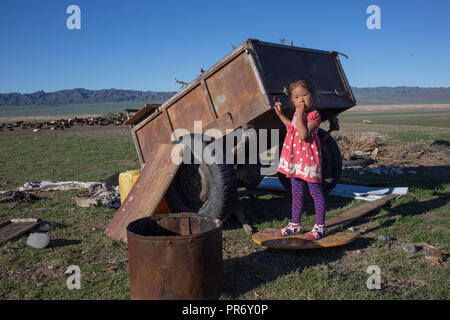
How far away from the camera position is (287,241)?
4.15m

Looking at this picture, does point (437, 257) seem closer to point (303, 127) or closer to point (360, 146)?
point (303, 127)

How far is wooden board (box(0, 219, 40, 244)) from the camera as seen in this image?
16.0 ft

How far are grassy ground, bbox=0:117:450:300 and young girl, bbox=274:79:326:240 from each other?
41 centimetres

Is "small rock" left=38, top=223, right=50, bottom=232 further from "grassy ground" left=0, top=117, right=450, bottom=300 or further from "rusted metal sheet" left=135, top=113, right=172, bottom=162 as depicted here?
"rusted metal sheet" left=135, top=113, right=172, bottom=162

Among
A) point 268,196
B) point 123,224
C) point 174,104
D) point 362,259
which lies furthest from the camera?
point 268,196

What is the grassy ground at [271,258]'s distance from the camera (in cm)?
340

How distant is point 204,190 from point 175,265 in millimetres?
2319

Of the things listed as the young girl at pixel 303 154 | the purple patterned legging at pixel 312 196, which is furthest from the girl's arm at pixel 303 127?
the purple patterned legging at pixel 312 196

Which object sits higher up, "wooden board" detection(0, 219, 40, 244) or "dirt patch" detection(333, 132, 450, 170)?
"dirt patch" detection(333, 132, 450, 170)

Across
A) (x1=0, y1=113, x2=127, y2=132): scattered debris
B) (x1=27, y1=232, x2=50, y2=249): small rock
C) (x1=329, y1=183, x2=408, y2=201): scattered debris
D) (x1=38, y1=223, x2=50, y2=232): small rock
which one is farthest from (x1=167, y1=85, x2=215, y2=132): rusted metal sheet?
(x1=0, y1=113, x2=127, y2=132): scattered debris

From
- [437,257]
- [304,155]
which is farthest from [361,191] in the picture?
[304,155]
